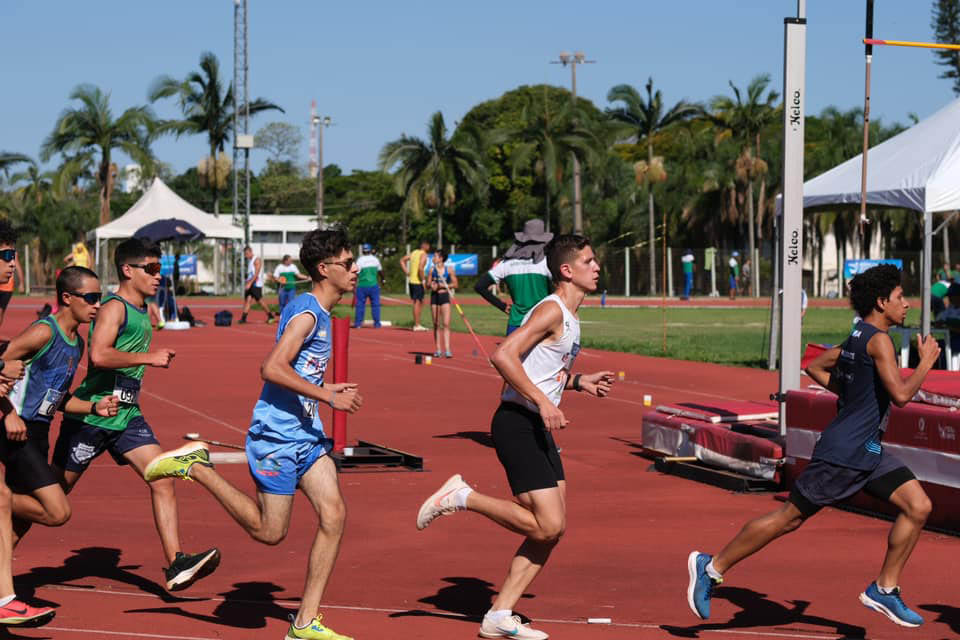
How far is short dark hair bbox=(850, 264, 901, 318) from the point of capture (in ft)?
21.4

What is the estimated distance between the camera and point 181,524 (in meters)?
8.87

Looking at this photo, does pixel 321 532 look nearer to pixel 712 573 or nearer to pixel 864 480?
pixel 712 573

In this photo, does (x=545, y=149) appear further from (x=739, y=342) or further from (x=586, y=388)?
(x=586, y=388)

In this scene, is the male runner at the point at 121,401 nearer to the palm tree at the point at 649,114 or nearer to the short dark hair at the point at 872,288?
the short dark hair at the point at 872,288

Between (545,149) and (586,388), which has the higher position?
(545,149)

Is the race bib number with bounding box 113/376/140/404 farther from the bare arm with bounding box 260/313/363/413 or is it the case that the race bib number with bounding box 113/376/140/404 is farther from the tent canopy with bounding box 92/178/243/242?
the tent canopy with bounding box 92/178/243/242

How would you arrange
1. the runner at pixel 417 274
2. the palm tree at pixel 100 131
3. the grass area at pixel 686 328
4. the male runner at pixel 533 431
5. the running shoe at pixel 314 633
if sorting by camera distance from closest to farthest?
the running shoe at pixel 314 633 < the male runner at pixel 533 431 < the grass area at pixel 686 328 < the runner at pixel 417 274 < the palm tree at pixel 100 131

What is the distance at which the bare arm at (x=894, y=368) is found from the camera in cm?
623

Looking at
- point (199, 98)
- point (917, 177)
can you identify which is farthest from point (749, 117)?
point (917, 177)

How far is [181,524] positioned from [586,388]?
3.69 meters

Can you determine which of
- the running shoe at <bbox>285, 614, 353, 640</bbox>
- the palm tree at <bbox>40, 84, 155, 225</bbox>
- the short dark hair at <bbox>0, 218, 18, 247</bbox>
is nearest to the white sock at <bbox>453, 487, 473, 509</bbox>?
the running shoe at <bbox>285, 614, 353, 640</bbox>

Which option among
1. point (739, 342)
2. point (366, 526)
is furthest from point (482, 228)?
point (366, 526)

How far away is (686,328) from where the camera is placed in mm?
33406

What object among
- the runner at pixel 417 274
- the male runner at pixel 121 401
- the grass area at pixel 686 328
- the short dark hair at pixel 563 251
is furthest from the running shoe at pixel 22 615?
the runner at pixel 417 274
